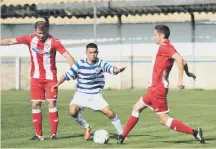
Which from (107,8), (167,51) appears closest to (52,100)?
(167,51)

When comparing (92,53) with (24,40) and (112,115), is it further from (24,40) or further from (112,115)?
(24,40)

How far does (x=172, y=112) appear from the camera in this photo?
2223 centimetres

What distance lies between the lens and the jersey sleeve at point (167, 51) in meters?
13.2

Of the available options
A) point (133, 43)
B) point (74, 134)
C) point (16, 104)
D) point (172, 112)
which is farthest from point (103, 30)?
point (74, 134)

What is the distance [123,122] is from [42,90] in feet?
14.7

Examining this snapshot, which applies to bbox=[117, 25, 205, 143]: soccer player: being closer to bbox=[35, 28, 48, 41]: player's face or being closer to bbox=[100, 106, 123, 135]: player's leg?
bbox=[100, 106, 123, 135]: player's leg

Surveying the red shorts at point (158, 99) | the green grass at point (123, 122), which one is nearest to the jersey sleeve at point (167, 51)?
the red shorts at point (158, 99)

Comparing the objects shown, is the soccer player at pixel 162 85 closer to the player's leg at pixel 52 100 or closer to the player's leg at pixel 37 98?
the player's leg at pixel 52 100

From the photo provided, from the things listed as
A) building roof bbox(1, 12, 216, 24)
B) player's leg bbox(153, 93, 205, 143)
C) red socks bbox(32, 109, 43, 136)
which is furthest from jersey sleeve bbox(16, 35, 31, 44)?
building roof bbox(1, 12, 216, 24)

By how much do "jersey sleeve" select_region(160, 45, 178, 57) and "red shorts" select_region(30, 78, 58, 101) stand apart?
2.67 metres

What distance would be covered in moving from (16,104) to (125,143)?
12469mm

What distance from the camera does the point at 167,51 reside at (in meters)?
13.2

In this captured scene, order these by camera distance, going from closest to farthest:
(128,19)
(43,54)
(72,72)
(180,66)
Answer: (180,66)
(72,72)
(43,54)
(128,19)

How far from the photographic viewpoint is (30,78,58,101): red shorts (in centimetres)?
1477
